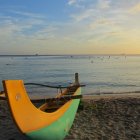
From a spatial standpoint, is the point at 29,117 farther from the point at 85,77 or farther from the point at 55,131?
the point at 85,77

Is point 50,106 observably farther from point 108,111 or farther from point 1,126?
point 108,111

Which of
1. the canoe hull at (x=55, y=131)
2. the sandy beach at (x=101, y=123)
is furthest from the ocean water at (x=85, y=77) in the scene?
the canoe hull at (x=55, y=131)

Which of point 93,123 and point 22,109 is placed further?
point 93,123

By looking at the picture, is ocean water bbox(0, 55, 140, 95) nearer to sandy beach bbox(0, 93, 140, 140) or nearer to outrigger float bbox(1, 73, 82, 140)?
sandy beach bbox(0, 93, 140, 140)

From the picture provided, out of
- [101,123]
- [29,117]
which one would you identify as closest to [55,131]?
[29,117]

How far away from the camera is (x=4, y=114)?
11383mm

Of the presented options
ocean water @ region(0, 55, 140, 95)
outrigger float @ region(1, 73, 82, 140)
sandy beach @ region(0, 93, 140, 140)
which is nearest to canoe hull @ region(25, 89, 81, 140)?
outrigger float @ region(1, 73, 82, 140)

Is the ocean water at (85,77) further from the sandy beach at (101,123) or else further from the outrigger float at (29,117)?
the outrigger float at (29,117)

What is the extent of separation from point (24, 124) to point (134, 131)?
413 centimetres

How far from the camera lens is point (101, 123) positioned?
9.75m

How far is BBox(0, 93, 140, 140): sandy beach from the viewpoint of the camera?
8.32 metres

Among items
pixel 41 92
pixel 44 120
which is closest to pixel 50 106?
pixel 44 120

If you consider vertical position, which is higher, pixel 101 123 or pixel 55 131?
pixel 55 131

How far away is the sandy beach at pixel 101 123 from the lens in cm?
832
